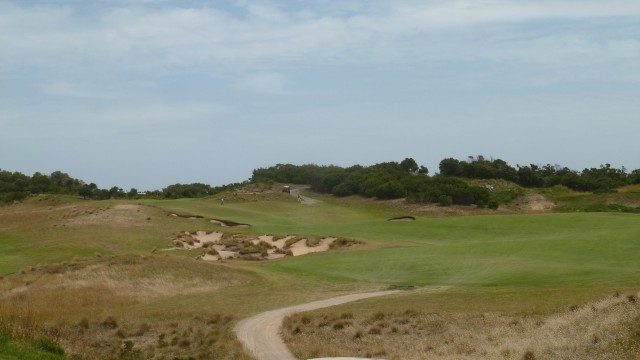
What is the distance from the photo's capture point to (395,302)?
2939 cm

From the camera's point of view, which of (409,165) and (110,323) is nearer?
(110,323)

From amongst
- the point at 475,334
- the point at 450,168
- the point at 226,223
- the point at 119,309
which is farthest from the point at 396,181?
the point at 475,334

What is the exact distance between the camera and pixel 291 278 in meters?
38.8

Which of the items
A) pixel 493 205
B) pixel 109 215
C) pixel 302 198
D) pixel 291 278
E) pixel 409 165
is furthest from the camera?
pixel 409 165

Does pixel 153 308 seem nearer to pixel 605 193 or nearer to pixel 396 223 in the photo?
pixel 396 223

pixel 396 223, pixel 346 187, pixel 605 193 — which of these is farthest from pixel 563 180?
pixel 396 223

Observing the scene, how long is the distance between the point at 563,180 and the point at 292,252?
62619 millimetres

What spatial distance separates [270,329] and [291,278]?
13.2 m

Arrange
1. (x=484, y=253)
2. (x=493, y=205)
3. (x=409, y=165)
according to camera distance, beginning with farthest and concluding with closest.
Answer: (x=409, y=165) → (x=493, y=205) → (x=484, y=253)

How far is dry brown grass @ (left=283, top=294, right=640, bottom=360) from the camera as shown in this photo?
18344mm

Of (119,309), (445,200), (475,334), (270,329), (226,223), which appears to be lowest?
(119,309)

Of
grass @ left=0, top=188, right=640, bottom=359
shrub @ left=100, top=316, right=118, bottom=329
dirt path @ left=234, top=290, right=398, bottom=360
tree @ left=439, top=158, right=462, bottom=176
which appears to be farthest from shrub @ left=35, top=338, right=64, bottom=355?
tree @ left=439, top=158, right=462, bottom=176

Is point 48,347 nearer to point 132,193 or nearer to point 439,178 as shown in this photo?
point 439,178

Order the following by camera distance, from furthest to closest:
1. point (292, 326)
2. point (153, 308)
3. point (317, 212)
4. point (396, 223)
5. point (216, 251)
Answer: point (317, 212) < point (396, 223) < point (216, 251) < point (153, 308) < point (292, 326)
